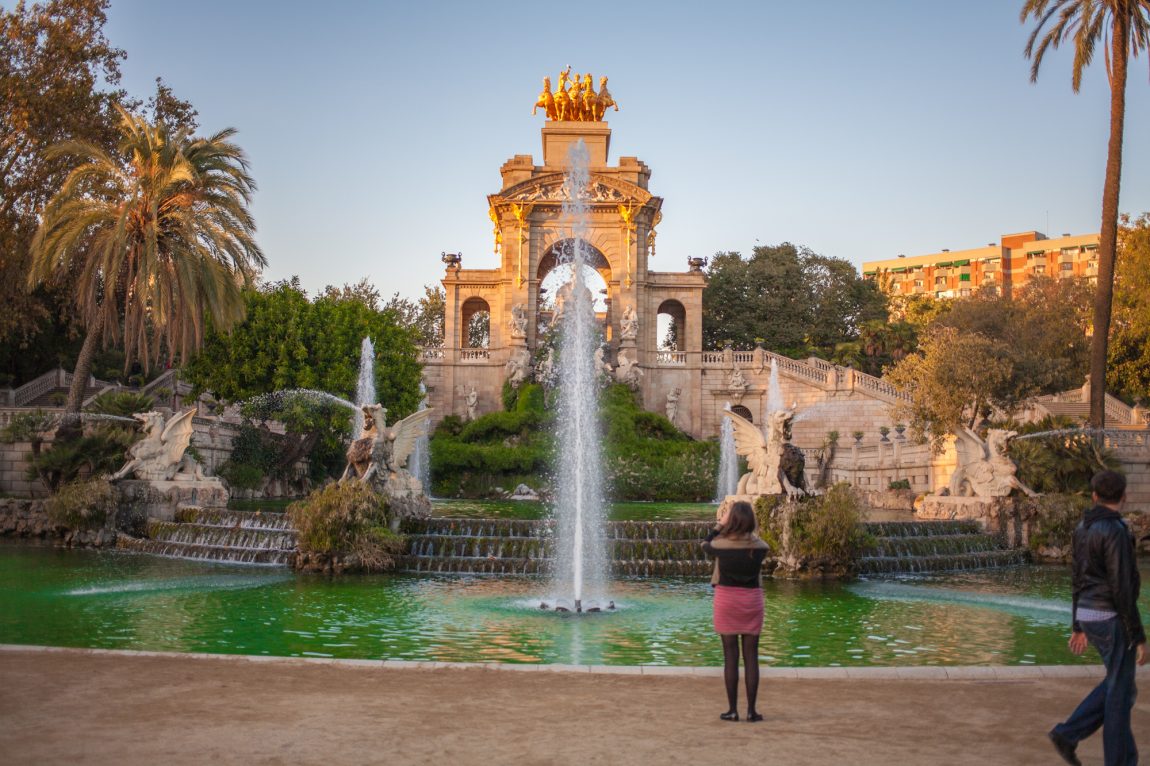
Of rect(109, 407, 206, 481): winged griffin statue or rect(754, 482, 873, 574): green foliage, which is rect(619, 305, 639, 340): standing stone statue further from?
rect(754, 482, 873, 574): green foliage

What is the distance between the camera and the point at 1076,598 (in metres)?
6.09

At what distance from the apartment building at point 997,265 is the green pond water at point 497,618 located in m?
83.0

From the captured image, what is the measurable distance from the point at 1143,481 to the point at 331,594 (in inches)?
829

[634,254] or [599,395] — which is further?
[634,254]

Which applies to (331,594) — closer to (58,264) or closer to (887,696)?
(887,696)

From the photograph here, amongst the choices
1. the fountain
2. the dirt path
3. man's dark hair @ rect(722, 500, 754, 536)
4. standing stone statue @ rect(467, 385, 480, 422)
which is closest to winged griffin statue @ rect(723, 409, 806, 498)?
the fountain

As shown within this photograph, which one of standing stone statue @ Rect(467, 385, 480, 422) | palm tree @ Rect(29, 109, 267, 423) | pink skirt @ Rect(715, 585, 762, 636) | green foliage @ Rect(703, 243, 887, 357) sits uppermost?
green foliage @ Rect(703, 243, 887, 357)

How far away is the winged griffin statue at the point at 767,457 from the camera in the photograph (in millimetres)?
18188

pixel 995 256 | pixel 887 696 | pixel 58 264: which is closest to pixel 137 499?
pixel 58 264

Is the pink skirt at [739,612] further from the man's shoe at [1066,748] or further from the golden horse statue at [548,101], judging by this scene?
the golden horse statue at [548,101]

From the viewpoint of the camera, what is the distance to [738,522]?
7219 millimetres

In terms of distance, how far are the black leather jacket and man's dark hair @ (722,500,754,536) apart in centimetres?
204

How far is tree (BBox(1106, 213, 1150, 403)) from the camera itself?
40.4m

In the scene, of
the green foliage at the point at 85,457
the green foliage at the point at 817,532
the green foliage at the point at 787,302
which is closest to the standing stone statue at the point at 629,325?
the green foliage at the point at 787,302
